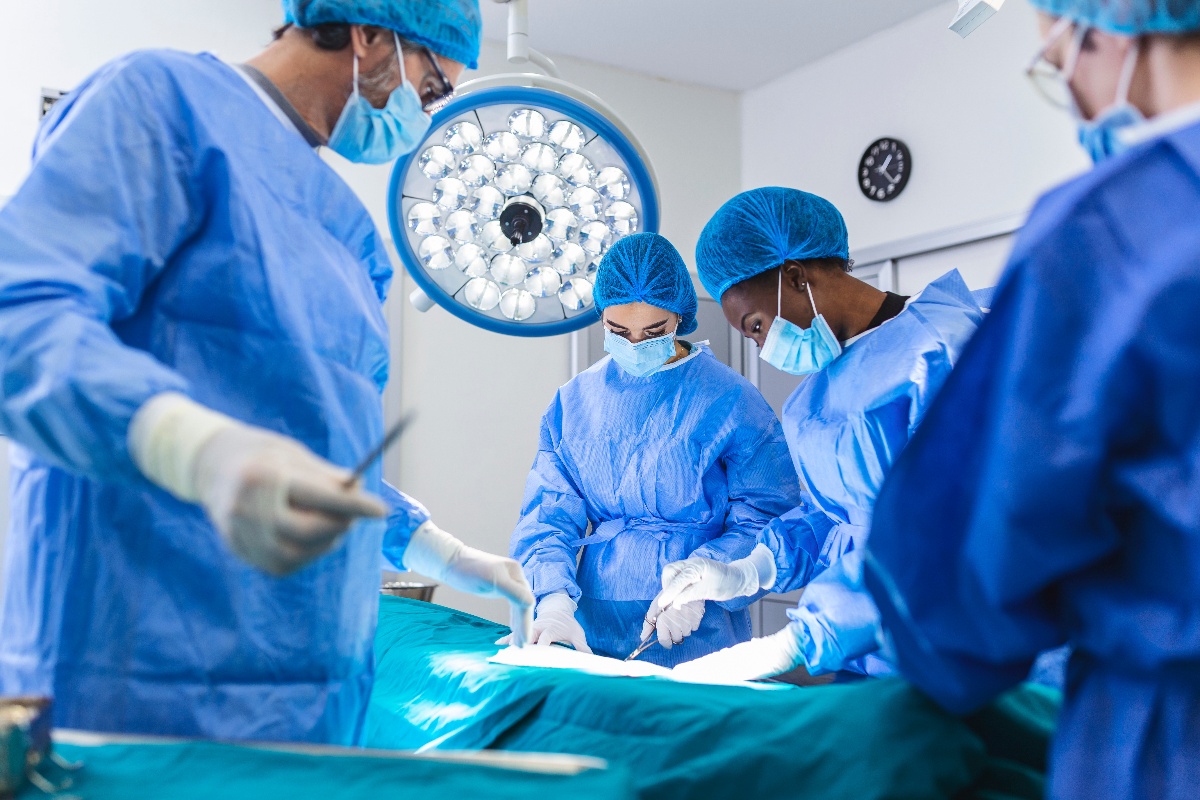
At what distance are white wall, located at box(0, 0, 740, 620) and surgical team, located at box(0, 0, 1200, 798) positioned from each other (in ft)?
7.54

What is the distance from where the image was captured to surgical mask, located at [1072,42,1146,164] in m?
0.82

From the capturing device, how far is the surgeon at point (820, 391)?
5.28ft

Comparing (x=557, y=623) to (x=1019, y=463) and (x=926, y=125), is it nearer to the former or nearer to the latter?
(x=1019, y=463)

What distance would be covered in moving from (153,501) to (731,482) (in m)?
1.47

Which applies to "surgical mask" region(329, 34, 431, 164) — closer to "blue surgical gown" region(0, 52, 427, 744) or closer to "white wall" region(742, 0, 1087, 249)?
"blue surgical gown" region(0, 52, 427, 744)

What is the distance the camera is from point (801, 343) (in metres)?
1.85

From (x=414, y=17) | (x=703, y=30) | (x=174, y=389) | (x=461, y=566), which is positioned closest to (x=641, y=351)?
(x=461, y=566)

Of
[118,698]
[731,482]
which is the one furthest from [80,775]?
[731,482]

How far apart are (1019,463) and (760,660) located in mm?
1021

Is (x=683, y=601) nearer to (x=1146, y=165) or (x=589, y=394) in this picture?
(x=589, y=394)

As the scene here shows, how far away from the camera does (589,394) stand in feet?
7.93

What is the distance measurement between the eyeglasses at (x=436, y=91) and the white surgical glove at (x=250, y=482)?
0.63m

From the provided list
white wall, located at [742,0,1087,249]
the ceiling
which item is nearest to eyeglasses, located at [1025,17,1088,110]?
white wall, located at [742,0,1087,249]

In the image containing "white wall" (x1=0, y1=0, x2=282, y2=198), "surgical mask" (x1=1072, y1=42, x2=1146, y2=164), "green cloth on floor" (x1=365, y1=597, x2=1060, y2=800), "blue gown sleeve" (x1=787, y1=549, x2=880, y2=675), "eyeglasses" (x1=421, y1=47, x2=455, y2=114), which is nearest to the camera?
"surgical mask" (x1=1072, y1=42, x2=1146, y2=164)
